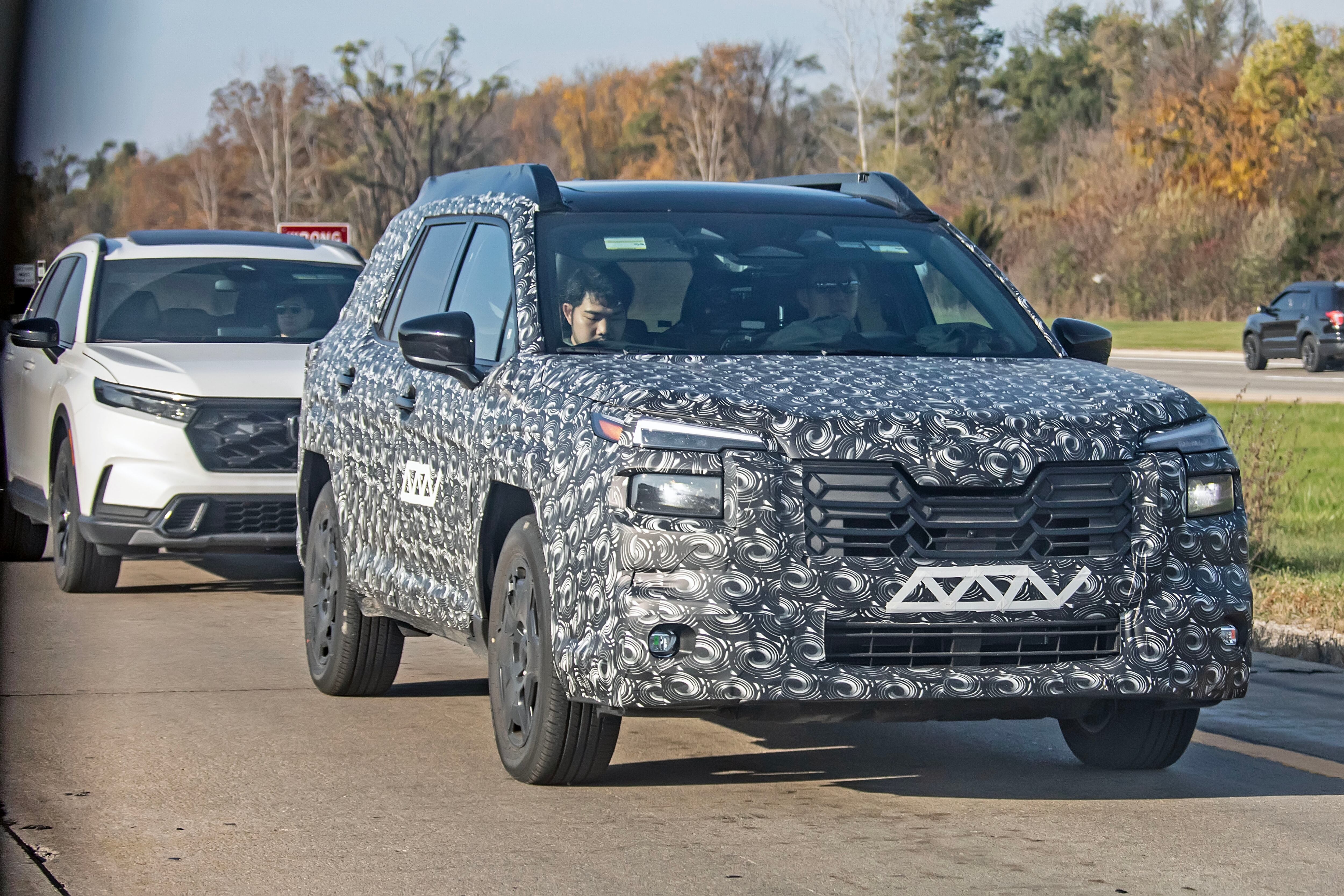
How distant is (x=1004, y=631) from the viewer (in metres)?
5.77

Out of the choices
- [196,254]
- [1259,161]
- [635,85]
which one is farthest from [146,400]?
[635,85]

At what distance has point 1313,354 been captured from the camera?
124 feet

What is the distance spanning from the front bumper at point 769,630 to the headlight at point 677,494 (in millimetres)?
41

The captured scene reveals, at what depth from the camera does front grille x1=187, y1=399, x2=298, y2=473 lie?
432 inches

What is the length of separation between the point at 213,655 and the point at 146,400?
2253 mm

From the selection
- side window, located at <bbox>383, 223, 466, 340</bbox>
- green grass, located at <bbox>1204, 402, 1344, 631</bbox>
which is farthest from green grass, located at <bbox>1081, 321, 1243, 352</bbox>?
side window, located at <bbox>383, 223, 466, 340</bbox>

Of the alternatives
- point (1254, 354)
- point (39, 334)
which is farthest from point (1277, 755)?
point (1254, 354)

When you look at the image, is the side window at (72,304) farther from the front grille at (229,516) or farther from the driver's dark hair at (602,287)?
the driver's dark hair at (602,287)

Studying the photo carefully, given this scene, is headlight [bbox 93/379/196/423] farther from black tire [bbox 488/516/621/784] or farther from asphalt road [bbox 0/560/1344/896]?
black tire [bbox 488/516/621/784]

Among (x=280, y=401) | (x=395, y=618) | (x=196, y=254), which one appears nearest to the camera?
(x=395, y=618)

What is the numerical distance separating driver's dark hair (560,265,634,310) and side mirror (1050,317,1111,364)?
1.53m

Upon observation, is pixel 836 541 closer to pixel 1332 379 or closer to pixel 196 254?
pixel 196 254

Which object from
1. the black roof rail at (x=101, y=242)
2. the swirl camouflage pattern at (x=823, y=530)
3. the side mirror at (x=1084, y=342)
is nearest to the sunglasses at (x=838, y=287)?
the swirl camouflage pattern at (x=823, y=530)

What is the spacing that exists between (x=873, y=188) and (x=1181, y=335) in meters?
46.9
